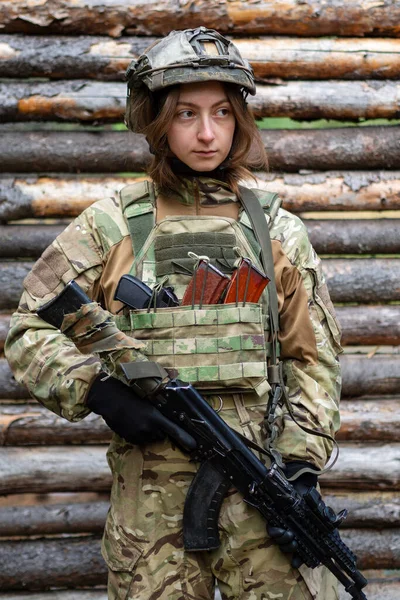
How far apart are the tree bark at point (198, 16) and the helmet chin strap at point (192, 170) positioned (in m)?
1.69

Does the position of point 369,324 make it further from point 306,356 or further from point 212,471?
point 212,471

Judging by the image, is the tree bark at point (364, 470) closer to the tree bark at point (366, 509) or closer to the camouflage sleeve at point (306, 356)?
the tree bark at point (366, 509)

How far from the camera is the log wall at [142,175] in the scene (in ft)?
13.7

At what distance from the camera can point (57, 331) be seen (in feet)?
8.73

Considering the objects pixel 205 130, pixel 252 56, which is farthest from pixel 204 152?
pixel 252 56

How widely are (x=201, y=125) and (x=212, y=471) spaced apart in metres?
1.09

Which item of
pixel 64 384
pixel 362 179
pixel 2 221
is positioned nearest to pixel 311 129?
pixel 362 179

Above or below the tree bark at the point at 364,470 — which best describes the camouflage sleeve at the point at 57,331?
above

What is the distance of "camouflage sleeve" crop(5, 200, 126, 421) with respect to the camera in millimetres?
2537

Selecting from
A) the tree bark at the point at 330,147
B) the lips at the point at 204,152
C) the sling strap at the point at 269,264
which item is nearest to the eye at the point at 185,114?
the lips at the point at 204,152

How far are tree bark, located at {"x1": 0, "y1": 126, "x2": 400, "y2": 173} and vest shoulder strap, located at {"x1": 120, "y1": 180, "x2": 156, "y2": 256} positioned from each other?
1445mm

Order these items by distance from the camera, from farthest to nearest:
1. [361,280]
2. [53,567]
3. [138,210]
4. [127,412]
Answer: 1. [361,280]
2. [53,567]
3. [138,210]
4. [127,412]

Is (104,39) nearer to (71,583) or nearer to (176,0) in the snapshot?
(176,0)

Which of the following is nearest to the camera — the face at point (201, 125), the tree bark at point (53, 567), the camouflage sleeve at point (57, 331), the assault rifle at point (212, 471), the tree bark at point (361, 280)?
the assault rifle at point (212, 471)
